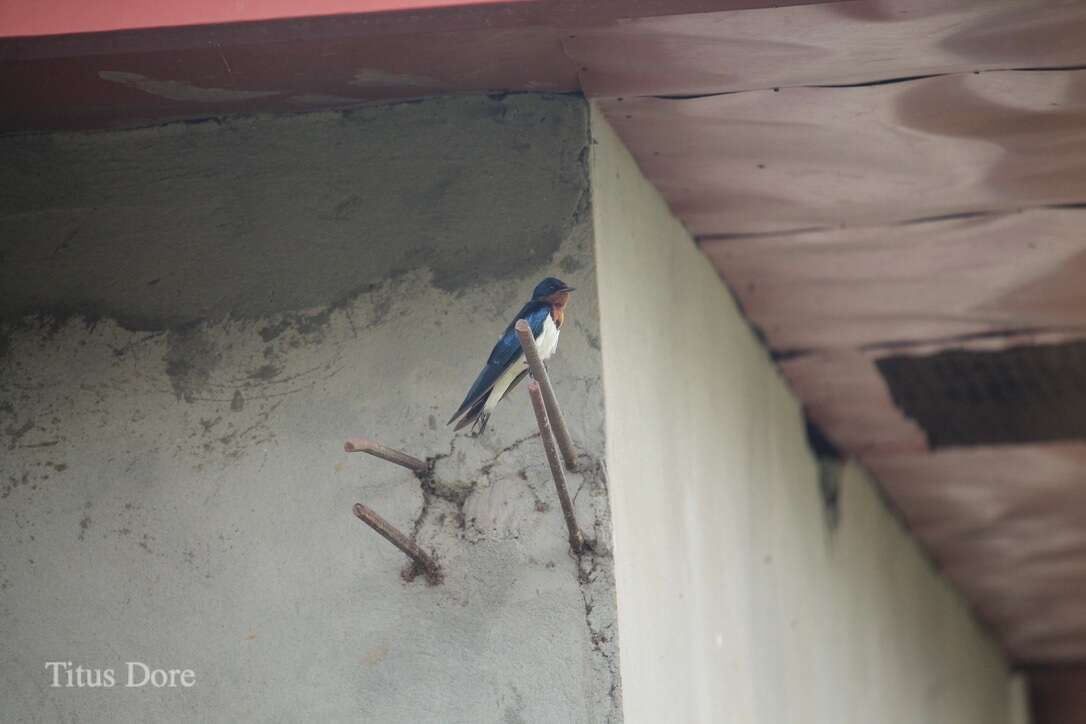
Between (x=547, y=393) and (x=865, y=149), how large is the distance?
3.66 ft

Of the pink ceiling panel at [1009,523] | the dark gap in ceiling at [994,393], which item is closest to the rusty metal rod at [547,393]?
the dark gap in ceiling at [994,393]

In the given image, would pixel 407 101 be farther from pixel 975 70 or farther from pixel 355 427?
pixel 975 70

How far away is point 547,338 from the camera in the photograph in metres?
2.54

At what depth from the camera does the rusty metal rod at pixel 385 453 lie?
2.27 m

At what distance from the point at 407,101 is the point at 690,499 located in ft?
3.61

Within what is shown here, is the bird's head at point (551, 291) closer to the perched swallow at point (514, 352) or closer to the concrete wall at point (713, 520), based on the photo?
the perched swallow at point (514, 352)

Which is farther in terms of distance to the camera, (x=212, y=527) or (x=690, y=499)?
(x=690, y=499)

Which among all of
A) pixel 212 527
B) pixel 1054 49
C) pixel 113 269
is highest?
pixel 1054 49

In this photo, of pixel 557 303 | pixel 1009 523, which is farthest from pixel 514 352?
pixel 1009 523

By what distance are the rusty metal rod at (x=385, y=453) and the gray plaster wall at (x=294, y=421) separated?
100mm

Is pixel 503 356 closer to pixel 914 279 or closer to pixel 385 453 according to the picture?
pixel 385 453

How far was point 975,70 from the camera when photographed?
2713mm

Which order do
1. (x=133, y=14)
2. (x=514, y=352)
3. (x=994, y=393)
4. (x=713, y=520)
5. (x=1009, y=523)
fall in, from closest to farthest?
(x=133, y=14)
(x=514, y=352)
(x=713, y=520)
(x=994, y=393)
(x=1009, y=523)

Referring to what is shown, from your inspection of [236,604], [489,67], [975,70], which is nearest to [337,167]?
[489,67]
